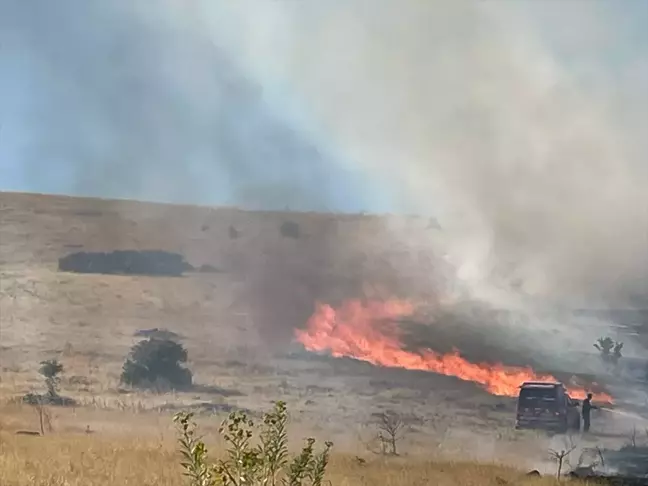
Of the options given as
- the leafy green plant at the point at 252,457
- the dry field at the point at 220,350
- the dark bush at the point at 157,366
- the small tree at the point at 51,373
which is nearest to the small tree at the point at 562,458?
the dry field at the point at 220,350

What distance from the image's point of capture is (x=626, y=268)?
347cm

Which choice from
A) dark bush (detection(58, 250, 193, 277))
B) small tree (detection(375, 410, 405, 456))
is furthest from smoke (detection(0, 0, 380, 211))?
small tree (detection(375, 410, 405, 456))

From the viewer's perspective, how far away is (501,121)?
11.6 feet

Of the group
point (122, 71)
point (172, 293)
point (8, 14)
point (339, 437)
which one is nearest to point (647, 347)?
point (339, 437)

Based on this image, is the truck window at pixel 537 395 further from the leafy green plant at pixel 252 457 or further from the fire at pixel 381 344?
the leafy green plant at pixel 252 457

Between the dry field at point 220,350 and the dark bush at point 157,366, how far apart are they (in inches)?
1.6

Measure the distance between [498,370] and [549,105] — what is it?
1108 millimetres

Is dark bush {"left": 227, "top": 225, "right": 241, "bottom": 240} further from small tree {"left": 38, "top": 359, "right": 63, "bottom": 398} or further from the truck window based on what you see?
A: the truck window

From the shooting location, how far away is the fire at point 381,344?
3475mm

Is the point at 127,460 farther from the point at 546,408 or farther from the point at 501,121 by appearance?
the point at 501,121

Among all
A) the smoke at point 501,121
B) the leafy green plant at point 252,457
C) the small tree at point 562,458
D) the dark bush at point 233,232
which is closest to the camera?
the leafy green plant at point 252,457

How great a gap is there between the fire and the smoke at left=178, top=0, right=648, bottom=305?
12.1 inches

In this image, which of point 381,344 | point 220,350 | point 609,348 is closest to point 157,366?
point 220,350

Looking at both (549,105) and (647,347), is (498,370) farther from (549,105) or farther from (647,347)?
(549,105)
